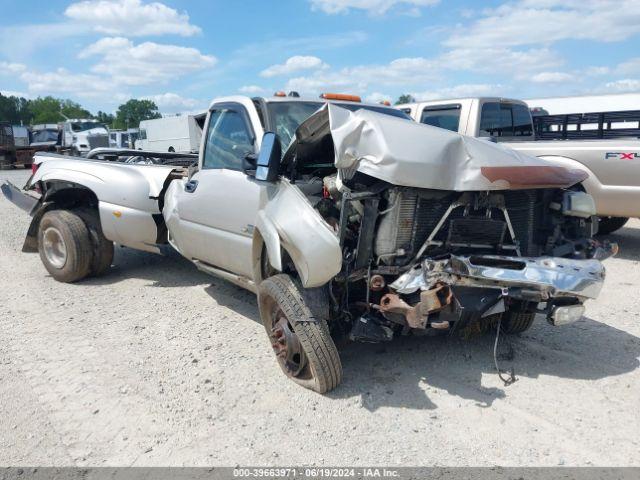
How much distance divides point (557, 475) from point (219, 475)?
1.76m

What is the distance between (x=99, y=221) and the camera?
6609 mm

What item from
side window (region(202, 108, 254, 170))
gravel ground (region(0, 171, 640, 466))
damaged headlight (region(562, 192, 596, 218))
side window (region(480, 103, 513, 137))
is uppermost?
side window (region(480, 103, 513, 137))

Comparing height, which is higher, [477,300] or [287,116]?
[287,116]

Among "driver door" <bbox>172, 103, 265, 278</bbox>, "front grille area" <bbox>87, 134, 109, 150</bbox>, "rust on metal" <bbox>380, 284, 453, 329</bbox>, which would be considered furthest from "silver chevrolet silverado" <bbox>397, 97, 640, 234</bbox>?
"front grille area" <bbox>87, 134, 109, 150</bbox>

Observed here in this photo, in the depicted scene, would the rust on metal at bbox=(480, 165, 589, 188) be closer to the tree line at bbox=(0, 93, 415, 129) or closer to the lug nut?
the lug nut

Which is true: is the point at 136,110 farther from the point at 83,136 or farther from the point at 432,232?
the point at 432,232

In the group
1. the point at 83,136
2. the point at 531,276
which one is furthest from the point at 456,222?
the point at 83,136

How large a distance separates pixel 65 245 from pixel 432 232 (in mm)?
4643

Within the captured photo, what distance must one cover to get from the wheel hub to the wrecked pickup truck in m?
0.01

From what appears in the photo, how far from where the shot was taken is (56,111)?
94.6 m

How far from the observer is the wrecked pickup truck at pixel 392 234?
11.0ft

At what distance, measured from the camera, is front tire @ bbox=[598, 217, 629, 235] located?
28.6ft

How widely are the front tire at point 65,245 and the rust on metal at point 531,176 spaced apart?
4823 mm

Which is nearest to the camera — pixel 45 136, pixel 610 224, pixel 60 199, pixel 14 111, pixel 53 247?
pixel 53 247
